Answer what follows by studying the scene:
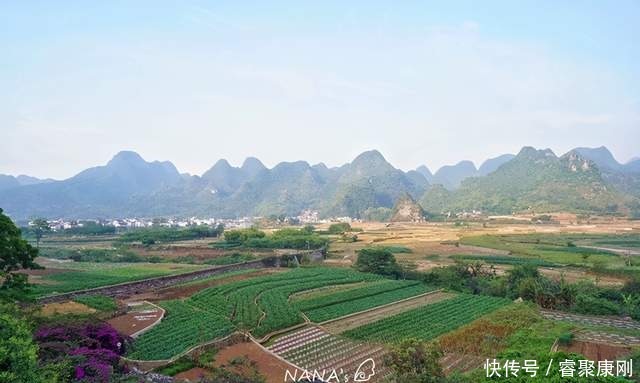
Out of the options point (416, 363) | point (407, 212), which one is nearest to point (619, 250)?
point (416, 363)

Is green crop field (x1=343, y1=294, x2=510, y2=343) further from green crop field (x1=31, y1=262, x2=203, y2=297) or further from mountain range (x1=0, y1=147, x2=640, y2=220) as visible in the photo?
mountain range (x1=0, y1=147, x2=640, y2=220)

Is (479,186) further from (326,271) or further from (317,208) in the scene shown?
(326,271)

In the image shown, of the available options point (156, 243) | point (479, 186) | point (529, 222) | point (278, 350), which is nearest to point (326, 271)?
point (278, 350)

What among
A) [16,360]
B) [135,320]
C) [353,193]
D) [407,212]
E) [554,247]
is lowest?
[554,247]

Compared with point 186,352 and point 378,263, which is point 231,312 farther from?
point 378,263

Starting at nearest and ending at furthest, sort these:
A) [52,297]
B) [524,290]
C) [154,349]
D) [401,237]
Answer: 1. [154,349]
2. [52,297]
3. [524,290]
4. [401,237]

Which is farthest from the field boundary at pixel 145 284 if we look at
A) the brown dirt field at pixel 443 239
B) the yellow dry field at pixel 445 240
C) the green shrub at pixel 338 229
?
the green shrub at pixel 338 229

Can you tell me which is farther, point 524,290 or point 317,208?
point 317,208

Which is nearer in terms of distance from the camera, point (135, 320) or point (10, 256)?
A: point (10, 256)
